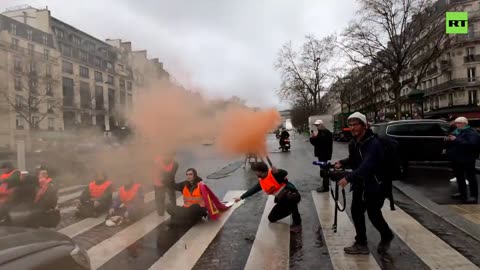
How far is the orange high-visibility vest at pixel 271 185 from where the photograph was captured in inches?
265

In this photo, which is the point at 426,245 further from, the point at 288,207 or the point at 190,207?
the point at 190,207

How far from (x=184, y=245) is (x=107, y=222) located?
7.11ft

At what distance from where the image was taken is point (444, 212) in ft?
23.1

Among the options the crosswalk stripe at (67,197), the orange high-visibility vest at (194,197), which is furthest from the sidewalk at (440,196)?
the crosswalk stripe at (67,197)

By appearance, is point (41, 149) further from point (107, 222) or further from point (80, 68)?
point (107, 222)

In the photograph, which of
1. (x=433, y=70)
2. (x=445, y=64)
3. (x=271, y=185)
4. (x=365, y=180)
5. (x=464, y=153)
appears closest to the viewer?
(x=365, y=180)

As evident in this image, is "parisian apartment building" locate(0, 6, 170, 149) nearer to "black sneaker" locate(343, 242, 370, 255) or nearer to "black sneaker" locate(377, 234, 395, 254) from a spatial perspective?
"black sneaker" locate(343, 242, 370, 255)

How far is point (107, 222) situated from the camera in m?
7.11

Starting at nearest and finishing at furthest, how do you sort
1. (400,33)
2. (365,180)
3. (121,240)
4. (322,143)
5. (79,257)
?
(79,257) → (365,180) → (121,240) → (322,143) → (400,33)

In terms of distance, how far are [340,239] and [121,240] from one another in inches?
135

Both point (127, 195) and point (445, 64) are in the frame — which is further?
point (445, 64)

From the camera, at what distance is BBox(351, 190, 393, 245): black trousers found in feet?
16.5

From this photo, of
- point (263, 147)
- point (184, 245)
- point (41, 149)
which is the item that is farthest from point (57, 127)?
point (184, 245)

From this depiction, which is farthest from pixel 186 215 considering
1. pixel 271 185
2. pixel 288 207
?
pixel 288 207
